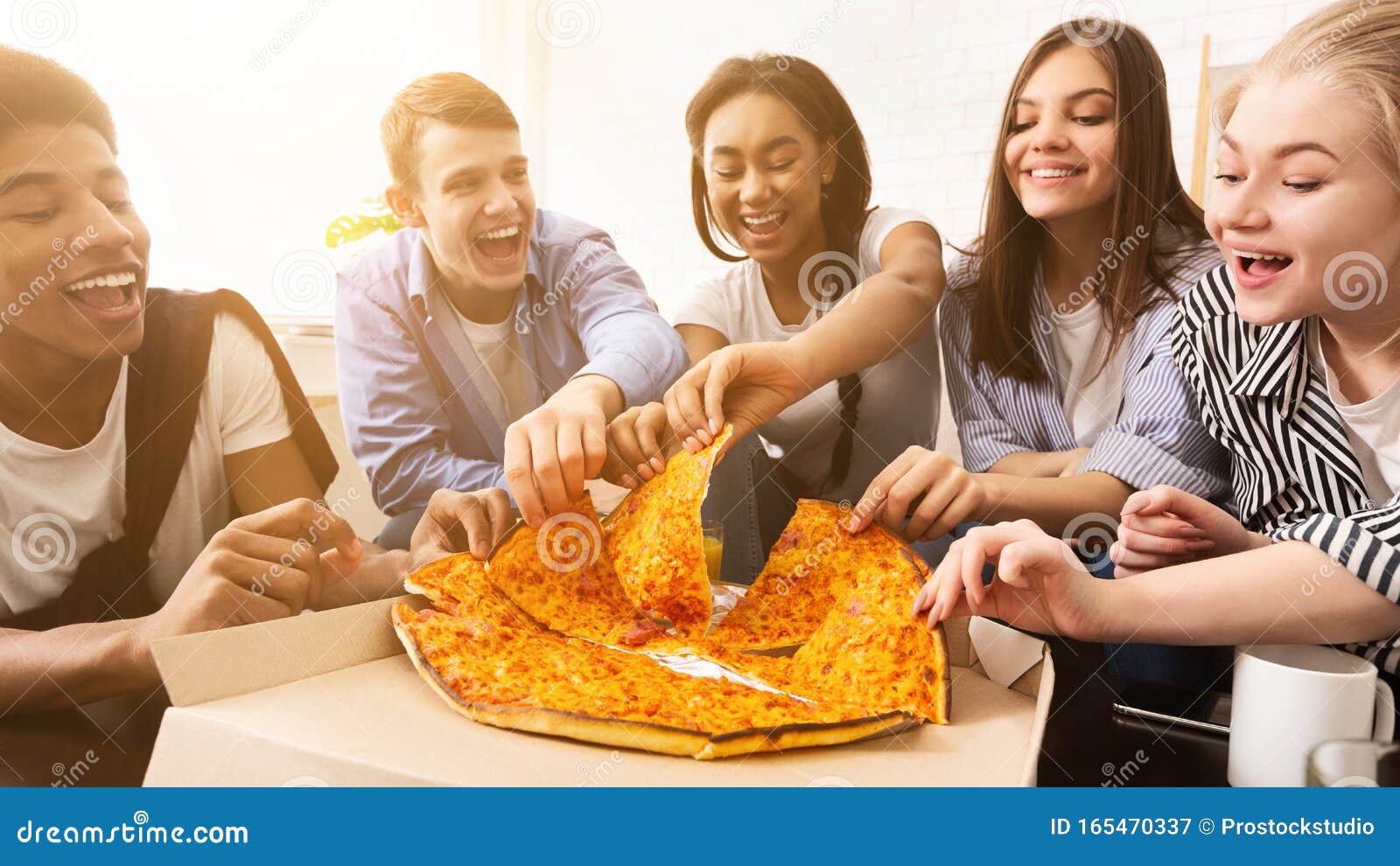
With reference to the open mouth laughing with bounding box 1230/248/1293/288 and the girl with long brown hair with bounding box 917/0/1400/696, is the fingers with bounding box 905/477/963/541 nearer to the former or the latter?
the girl with long brown hair with bounding box 917/0/1400/696

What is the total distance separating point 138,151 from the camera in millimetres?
1361

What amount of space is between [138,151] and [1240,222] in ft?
4.86

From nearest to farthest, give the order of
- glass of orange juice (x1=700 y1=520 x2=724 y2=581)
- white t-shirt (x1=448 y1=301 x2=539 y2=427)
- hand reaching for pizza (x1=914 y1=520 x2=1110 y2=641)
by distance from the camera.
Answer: hand reaching for pizza (x1=914 y1=520 x2=1110 y2=641), glass of orange juice (x1=700 y1=520 x2=724 y2=581), white t-shirt (x1=448 y1=301 x2=539 y2=427)

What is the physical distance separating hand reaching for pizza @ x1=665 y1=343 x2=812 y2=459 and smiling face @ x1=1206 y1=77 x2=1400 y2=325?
2.01 feet

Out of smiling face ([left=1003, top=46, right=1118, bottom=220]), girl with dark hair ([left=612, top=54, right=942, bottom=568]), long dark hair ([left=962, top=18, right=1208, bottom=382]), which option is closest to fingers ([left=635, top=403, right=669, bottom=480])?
girl with dark hair ([left=612, top=54, right=942, bottom=568])

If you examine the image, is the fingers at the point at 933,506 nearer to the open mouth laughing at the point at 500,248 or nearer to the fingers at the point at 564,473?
the fingers at the point at 564,473

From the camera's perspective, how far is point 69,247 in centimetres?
127

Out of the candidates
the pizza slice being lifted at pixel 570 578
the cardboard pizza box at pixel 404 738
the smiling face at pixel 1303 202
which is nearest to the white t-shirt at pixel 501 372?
the pizza slice being lifted at pixel 570 578

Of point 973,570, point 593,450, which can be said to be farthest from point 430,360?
point 973,570

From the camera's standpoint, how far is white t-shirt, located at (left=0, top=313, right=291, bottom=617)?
1.30m

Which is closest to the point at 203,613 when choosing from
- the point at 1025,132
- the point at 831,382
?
the point at 831,382

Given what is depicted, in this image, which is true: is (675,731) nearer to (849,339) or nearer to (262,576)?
(262,576)

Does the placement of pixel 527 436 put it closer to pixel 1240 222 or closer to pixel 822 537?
pixel 822 537

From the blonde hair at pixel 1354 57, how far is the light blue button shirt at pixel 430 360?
93 cm
